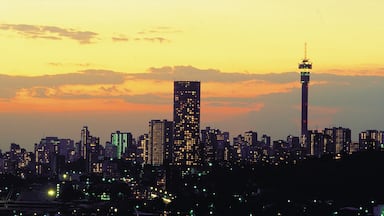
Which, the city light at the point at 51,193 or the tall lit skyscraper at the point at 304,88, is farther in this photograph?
the tall lit skyscraper at the point at 304,88

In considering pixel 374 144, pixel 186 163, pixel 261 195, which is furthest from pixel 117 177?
pixel 261 195

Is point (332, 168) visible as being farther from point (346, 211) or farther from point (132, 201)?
point (346, 211)

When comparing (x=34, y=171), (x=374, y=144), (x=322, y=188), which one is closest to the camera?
(x=322, y=188)

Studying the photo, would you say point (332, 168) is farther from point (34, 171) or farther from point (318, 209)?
point (34, 171)

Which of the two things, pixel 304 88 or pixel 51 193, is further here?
pixel 304 88

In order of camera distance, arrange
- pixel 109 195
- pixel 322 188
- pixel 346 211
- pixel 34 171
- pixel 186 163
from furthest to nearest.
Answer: pixel 34 171 < pixel 186 163 < pixel 109 195 < pixel 322 188 < pixel 346 211

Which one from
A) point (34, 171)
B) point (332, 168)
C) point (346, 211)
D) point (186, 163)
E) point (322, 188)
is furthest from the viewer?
point (34, 171)

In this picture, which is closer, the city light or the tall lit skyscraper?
the city light

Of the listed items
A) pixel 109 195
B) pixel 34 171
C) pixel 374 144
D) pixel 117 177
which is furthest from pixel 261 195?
pixel 34 171

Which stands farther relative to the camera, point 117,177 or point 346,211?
point 117,177
